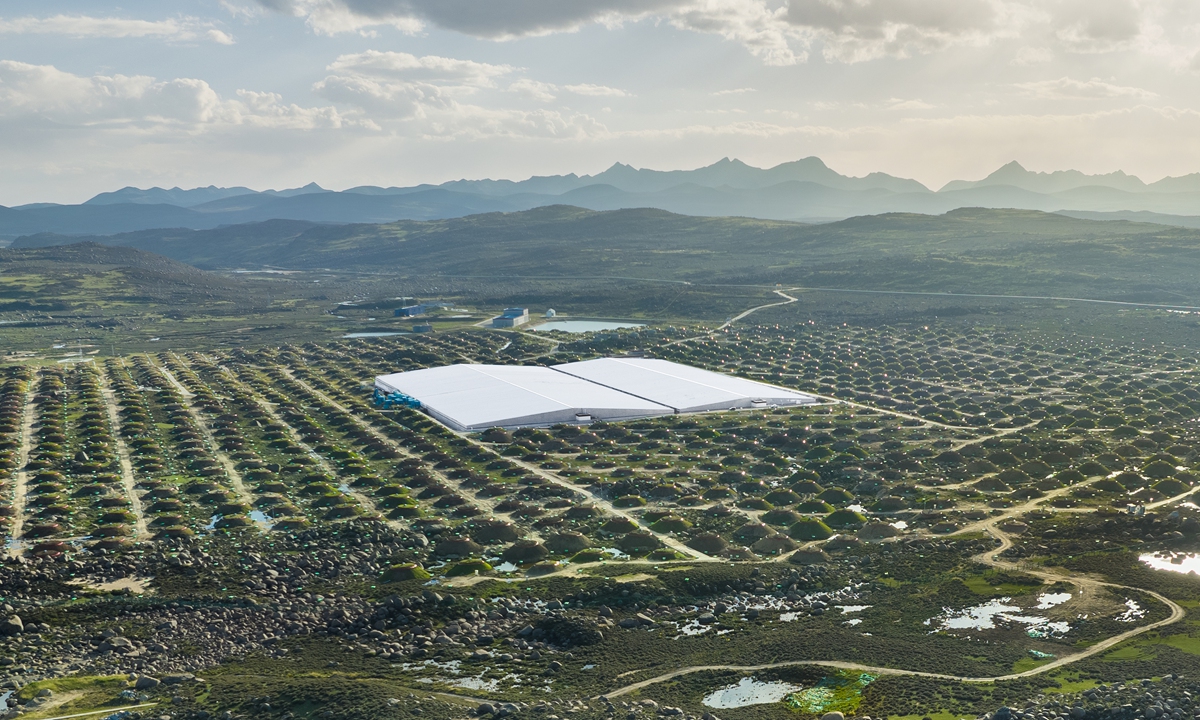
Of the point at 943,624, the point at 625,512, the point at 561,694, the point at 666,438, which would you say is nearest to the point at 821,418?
the point at 666,438

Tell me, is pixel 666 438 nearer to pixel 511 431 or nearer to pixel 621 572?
pixel 511 431

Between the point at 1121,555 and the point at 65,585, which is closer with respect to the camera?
the point at 65,585

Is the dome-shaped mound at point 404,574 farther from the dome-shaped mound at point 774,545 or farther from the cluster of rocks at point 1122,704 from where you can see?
the cluster of rocks at point 1122,704

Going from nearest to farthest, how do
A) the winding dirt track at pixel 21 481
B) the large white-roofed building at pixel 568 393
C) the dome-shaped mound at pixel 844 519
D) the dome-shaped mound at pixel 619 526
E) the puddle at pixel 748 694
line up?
the puddle at pixel 748 694
the winding dirt track at pixel 21 481
the dome-shaped mound at pixel 619 526
the dome-shaped mound at pixel 844 519
the large white-roofed building at pixel 568 393

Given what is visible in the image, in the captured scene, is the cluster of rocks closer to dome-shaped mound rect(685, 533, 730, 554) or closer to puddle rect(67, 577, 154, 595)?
dome-shaped mound rect(685, 533, 730, 554)

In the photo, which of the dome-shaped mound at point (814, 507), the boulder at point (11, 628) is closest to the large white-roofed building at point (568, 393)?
the dome-shaped mound at point (814, 507)

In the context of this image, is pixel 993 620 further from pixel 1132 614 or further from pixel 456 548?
pixel 456 548
